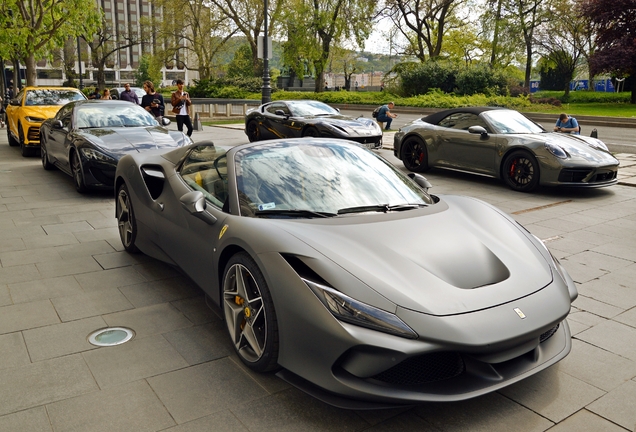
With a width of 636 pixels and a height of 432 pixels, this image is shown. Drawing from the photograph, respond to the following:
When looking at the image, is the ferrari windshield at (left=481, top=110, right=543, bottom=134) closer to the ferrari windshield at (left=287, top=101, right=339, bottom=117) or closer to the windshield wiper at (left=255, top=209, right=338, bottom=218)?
the ferrari windshield at (left=287, top=101, right=339, bottom=117)

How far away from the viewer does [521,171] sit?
9.59m

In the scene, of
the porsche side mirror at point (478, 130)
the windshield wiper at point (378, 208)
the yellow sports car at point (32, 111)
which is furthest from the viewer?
the yellow sports car at point (32, 111)

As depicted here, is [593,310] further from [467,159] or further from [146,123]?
[146,123]

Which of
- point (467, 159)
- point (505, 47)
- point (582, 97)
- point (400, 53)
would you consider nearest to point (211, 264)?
point (467, 159)

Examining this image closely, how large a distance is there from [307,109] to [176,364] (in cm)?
1236

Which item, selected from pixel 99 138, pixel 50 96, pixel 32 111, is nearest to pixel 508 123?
pixel 99 138

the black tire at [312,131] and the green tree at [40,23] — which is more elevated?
the green tree at [40,23]

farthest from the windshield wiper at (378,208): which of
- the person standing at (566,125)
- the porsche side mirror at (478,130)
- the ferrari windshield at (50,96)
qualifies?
the ferrari windshield at (50,96)

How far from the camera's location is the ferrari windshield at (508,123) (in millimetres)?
10008

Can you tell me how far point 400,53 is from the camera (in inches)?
1982

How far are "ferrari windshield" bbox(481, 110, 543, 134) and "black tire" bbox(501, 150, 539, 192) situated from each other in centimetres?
54

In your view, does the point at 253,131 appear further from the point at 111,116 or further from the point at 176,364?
the point at 176,364

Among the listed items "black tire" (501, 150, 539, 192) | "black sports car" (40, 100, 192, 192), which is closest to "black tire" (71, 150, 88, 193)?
"black sports car" (40, 100, 192, 192)

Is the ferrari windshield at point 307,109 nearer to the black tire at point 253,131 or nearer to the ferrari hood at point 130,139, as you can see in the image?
the black tire at point 253,131
